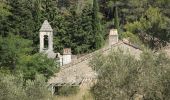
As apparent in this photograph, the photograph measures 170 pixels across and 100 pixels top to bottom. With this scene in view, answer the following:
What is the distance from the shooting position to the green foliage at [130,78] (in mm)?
25906

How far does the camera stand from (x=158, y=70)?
26.4 metres

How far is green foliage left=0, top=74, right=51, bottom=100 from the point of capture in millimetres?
25938

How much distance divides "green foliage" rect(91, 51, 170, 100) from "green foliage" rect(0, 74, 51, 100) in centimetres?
207

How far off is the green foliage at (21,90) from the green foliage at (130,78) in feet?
6.78

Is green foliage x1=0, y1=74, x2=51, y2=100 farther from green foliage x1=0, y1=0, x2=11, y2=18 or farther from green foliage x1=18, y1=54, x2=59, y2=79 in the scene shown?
green foliage x1=0, y1=0, x2=11, y2=18

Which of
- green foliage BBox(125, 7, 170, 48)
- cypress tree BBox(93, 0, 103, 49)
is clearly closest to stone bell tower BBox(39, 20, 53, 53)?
cypress tree BBox(93, 0, 103, 49)

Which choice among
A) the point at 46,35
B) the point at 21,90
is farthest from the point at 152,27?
the point at 21,90

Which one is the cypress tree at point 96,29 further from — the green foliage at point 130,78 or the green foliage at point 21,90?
the green foliage at point 21,90

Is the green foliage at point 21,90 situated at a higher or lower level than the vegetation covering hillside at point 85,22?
higher

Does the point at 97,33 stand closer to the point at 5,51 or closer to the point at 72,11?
the point at 72,11

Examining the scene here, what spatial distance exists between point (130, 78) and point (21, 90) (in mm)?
Answer: 4320

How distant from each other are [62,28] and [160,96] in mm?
39999

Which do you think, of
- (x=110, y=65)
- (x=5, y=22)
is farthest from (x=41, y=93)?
(x=5, y=22)

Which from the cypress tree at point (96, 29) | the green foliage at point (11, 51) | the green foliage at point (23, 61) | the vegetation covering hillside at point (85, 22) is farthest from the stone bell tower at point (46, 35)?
the green foliage at point (23, 61)
